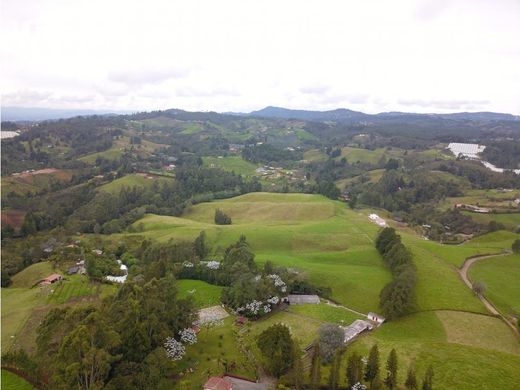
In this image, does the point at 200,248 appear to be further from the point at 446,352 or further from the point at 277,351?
the point at 446,352

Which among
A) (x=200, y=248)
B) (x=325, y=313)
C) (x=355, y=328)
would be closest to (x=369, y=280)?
(x=325, y=313)

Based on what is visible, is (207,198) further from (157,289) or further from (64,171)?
(157,289)

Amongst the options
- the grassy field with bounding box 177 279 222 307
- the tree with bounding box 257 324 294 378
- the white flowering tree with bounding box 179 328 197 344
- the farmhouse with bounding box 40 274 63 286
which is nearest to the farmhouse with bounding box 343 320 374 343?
the tree with bounding box 257 324 294 378

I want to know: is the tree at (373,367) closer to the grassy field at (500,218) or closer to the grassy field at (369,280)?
the grassy field at (369,280)

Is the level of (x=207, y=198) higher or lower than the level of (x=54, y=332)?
lower

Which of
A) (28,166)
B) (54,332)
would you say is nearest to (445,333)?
(54,332)

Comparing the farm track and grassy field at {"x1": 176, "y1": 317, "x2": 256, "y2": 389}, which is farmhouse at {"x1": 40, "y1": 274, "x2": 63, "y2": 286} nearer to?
grassy field at {"x1": 176, "y1": 317, "x2": 256, "y2": 389}

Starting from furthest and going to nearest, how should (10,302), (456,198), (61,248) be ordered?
(456,198) → (61,248) → (10,302)

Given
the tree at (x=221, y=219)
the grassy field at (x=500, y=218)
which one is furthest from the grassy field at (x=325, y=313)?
the grassy field at (x=500, y=218)
